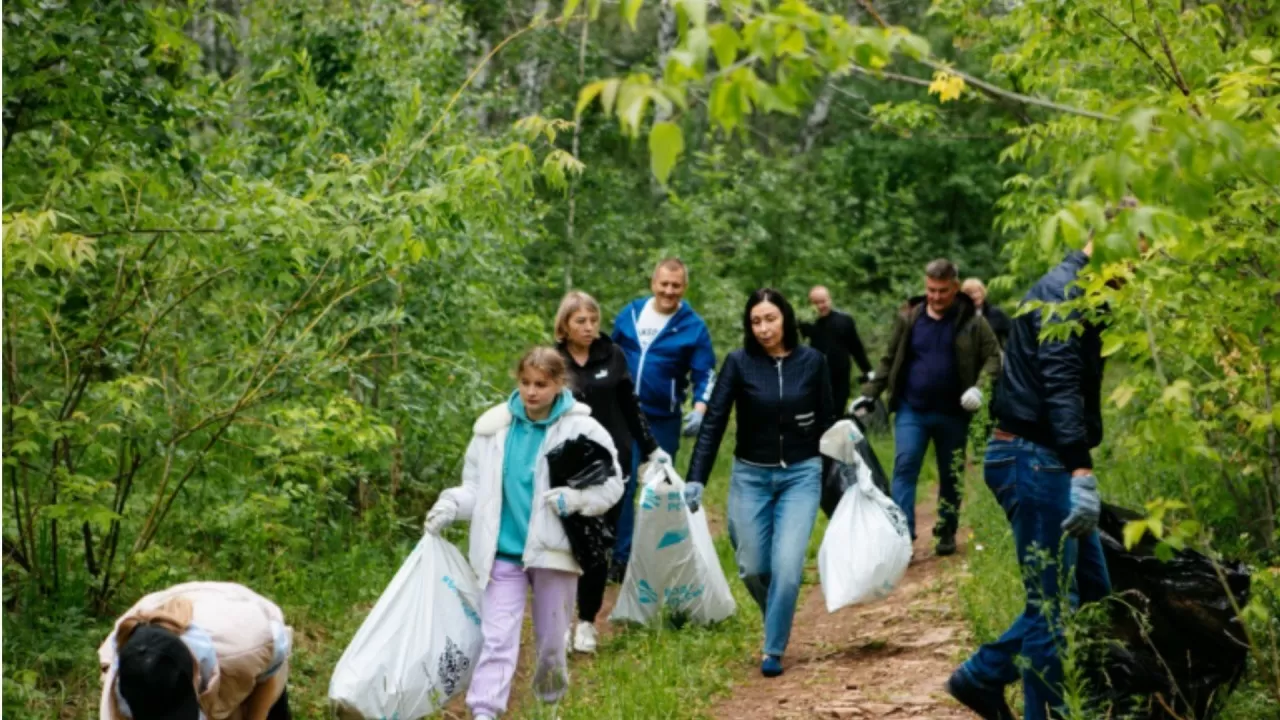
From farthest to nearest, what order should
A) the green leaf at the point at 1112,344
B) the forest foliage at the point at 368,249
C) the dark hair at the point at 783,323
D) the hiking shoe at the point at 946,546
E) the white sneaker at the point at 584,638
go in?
the hiking shoe at the point at 946,546 < the white sneaker at the point at 584,638 < the dark hair at the point at 783,323 < the green leaf at the point at 1112,344 < the forest foliage at the point at 368,249

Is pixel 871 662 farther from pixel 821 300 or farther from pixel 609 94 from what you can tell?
pixel 821 300

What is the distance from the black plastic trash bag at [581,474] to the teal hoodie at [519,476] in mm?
125

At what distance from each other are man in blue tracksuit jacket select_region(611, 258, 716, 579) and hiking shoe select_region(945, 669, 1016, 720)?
3392 mm

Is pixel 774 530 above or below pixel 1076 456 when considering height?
below

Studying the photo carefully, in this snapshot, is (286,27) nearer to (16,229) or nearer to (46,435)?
(46,435)

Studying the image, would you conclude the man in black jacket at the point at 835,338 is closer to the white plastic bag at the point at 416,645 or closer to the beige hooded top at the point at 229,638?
the white plastic bag at the point at 416,645

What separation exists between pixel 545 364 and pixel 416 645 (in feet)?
4.27

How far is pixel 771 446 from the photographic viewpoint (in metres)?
7.34

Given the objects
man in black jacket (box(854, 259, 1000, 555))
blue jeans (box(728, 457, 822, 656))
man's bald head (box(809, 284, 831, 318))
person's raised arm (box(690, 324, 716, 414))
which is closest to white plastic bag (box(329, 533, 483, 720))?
blue jeans (box(728, 457, 822, 656))

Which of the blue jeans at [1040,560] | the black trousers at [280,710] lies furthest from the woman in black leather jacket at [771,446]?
the black trousers at [280,710]

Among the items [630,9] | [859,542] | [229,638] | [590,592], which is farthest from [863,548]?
[630,9]

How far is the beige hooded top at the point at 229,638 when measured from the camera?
3.60 meters

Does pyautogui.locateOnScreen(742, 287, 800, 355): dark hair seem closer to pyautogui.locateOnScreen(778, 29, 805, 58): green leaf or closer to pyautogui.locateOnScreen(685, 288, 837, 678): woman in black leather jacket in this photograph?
pyautogui.locateOnScreen(685, 288, 837, 678): woman in black leather jacket

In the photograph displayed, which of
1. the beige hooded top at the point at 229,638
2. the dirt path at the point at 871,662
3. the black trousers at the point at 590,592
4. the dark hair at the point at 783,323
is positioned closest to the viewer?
the beige hooded top at the point at 229,638
